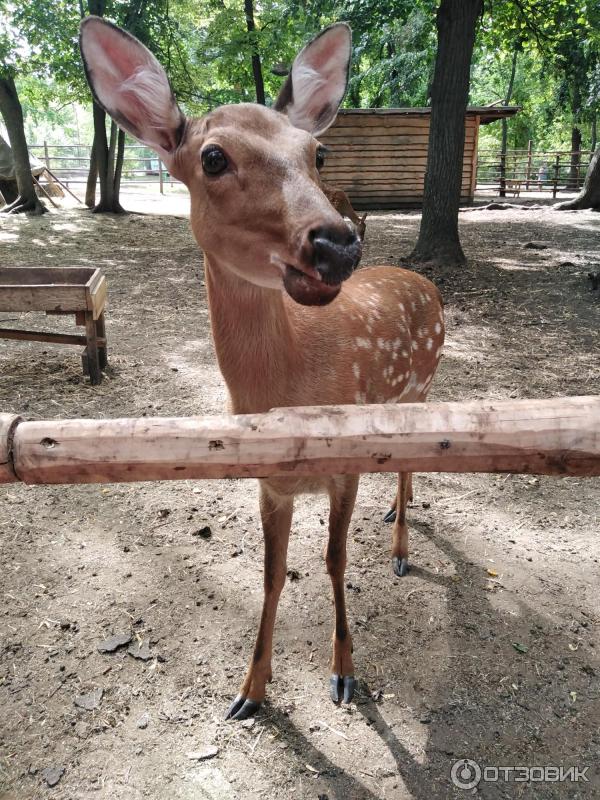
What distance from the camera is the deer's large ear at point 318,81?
8.07 feet

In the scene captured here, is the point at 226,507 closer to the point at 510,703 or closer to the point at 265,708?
the point at 265,708

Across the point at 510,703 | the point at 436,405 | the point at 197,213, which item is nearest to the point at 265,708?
the point at 510,703

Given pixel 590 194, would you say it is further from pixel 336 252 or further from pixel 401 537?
pixel 336 252

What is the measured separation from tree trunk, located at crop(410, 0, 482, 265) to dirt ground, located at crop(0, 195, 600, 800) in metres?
4.65

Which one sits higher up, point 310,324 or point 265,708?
point 310,324

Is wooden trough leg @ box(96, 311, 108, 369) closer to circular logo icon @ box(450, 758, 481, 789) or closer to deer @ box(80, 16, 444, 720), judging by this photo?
deer @ box(80, 16, 444, 720)

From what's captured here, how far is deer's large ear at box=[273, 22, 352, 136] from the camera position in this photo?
2459mm

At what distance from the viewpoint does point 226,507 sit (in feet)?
12.7

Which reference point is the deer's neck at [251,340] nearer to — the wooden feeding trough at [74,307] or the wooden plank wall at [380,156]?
the wooden feeding trough at [74,307]

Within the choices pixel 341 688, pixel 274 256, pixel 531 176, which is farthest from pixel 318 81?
pixel 531 176

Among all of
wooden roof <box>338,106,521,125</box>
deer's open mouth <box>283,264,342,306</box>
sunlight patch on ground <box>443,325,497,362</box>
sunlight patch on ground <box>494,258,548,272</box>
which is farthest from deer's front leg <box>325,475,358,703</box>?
wooden roof <box>338,106,521,125</box>

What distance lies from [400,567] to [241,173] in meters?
2.29

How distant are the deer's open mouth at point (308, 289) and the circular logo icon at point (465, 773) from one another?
6.02 feet

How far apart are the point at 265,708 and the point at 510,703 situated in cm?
104
